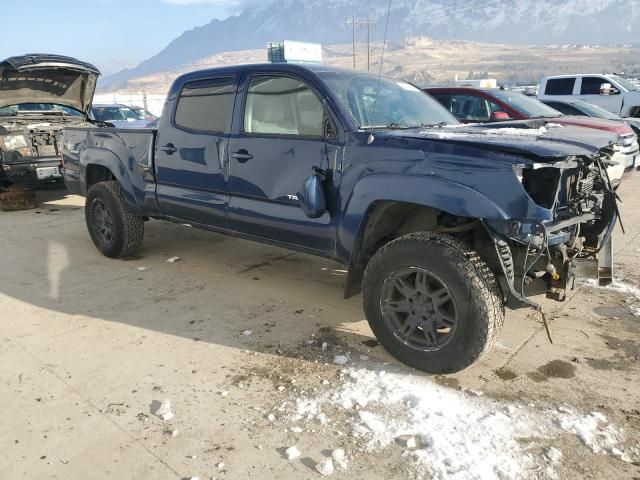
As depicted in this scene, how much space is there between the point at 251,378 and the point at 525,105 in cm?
727

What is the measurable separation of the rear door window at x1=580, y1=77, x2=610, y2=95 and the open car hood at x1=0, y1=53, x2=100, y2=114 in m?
13.1

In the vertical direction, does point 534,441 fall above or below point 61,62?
below

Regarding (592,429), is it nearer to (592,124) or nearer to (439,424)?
(439,424)

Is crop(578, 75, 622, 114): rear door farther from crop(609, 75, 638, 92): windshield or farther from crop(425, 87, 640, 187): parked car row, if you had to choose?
crop(425, 87, 640, 187): parked car row

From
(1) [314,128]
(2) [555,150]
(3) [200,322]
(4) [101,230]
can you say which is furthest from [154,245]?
(2) [555,150]

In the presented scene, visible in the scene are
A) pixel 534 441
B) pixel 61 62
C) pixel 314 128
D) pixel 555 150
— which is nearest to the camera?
pixel 534 441

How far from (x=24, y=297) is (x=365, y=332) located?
2.91 metres

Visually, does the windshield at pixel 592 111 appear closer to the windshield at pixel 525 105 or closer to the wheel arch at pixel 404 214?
the windshield at pixel 525 105

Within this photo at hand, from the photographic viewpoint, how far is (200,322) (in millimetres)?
4016

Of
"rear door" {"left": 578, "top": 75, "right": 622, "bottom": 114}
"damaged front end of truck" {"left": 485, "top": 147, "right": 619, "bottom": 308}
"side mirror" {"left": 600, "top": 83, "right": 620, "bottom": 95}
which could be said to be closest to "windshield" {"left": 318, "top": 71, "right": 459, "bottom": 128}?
"damaged front end of truck" {"left": 485, "top": 147, "right": 619, "bottom": 308}

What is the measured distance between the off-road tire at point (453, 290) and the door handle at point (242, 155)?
1.33m

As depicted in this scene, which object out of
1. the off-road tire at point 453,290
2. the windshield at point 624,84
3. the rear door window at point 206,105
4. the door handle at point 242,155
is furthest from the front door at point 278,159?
the windshield at point 624,84

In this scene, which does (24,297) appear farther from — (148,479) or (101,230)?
(148,479)

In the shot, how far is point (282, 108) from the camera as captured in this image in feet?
12.9
